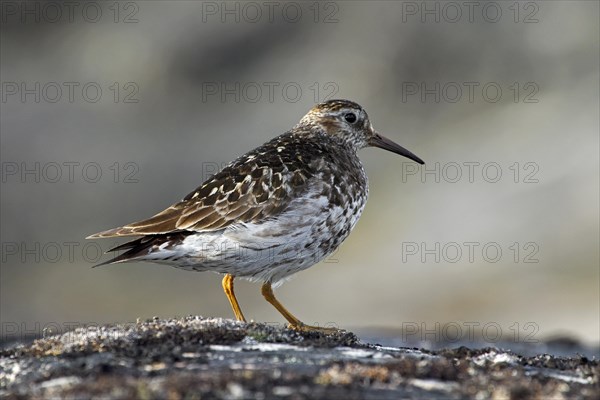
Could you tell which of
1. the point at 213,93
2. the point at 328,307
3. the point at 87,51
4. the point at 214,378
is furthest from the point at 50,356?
the point at 87,51

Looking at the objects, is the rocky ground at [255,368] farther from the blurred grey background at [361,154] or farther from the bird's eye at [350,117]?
the blurred grey background at [361,154]

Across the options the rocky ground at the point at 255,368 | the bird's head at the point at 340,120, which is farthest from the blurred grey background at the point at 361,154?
the rocky ground at the point at 255,368

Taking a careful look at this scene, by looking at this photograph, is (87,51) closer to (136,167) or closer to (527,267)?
(136,167)

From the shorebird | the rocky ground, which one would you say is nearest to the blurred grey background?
the shorebird

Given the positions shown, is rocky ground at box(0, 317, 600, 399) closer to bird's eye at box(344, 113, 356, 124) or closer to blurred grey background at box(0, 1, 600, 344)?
bird's eye at box(344, 113, 356, 124)

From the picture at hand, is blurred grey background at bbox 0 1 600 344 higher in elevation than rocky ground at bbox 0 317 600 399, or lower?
higher

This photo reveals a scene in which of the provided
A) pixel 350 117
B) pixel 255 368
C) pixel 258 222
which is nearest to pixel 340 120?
pixel 350 117
